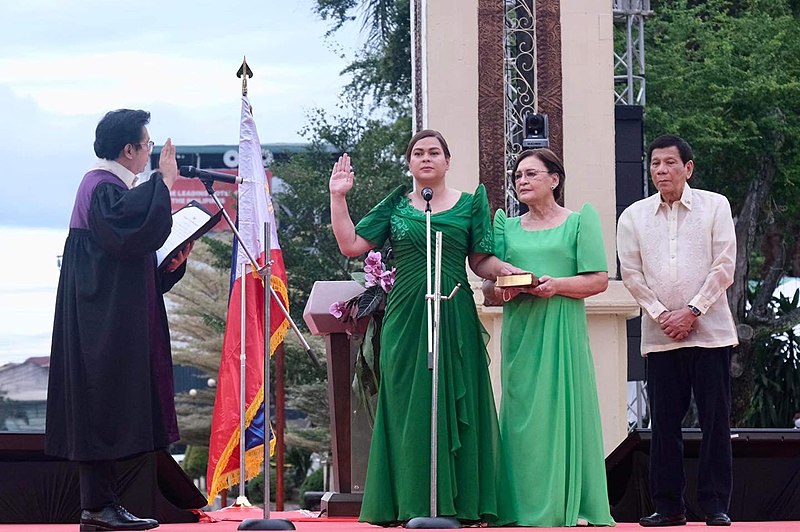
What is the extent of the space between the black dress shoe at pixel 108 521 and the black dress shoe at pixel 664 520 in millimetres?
2219

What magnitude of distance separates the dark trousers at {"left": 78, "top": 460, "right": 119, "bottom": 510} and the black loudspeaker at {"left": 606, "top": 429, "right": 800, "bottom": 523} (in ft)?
9.73

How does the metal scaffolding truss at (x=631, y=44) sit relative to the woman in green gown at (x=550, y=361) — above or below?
above

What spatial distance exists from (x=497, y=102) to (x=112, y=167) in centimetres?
516

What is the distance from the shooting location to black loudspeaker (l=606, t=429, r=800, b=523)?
24.3ft

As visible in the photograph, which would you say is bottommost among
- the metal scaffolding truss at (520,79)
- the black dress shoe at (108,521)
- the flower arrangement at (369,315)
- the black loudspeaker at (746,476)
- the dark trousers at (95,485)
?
the black loudspeaker at (746,476)

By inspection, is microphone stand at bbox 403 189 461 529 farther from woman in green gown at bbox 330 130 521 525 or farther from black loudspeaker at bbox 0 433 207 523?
black loudspeaker at bbox 0 433 207 523

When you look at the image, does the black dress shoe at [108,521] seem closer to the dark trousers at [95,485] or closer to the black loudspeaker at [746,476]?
the dark trousers at [95,485]

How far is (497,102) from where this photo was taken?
34.1 feet

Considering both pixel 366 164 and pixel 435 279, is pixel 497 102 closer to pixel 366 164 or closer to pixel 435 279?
pixel 435 279

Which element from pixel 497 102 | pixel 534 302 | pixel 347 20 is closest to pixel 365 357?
pixel 534 302

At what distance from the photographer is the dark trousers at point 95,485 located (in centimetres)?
548

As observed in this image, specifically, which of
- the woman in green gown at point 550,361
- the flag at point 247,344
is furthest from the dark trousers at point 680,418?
the flag at point 247,344

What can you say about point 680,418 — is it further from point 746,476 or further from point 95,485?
point 95,485

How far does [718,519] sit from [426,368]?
1.43 m
